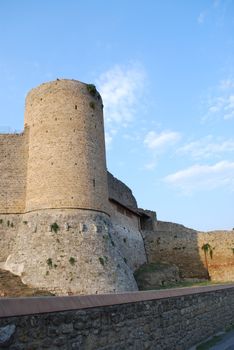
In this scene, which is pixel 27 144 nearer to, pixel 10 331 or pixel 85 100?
pixel 85 100

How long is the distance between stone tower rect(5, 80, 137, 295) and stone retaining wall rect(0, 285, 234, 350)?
6905 millimetres

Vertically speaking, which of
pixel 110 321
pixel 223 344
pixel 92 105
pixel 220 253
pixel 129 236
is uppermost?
pixel 92 105

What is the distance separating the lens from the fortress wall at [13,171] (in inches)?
709

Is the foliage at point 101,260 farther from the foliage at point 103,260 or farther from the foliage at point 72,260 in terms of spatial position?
the foliage at point 72,260

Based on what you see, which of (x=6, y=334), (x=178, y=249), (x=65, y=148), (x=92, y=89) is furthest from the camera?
(x=178, y=249)

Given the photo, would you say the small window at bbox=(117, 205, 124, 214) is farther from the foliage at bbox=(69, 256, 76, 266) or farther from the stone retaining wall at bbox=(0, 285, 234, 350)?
the stone retaining wall at bbox=(0, 285, 234, 350)

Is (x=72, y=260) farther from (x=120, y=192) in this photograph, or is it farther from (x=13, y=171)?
(x=120, y=192)

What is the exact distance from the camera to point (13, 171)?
1864 cm

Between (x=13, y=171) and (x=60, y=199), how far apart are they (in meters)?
3.47

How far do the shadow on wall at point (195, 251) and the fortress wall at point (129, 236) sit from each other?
1773mm

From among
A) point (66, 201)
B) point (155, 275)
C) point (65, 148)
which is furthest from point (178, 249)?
point (65, 148)

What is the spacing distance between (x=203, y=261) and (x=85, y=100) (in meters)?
16.9

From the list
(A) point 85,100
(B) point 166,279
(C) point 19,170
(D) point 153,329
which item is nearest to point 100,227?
(C) point 19,170

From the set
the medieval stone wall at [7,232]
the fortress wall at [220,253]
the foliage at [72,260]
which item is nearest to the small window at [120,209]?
the medieval stone wall at [7,232]
